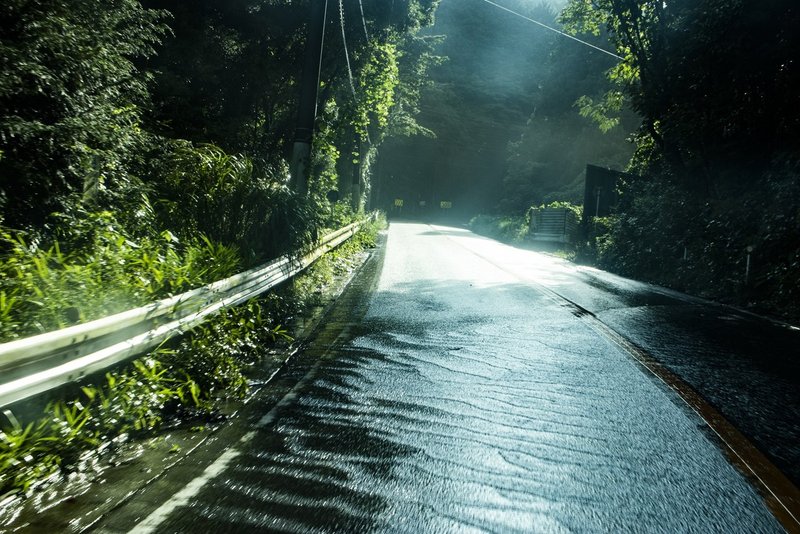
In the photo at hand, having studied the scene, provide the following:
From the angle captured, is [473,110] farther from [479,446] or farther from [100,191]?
[479,446]

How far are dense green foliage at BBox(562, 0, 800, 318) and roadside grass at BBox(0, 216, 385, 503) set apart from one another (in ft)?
30.8

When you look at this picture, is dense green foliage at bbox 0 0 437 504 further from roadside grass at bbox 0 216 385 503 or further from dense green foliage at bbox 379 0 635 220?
dense green foliage at bbox 379 0 635 220

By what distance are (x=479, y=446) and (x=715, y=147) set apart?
54.9 ft

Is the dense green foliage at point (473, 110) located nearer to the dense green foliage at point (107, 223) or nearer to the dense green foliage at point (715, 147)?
the dense green foliage at point (715, 147)

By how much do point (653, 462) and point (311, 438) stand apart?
6.44ft

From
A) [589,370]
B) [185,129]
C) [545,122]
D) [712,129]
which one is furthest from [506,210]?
[589,370]

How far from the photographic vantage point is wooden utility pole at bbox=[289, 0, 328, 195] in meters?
11.2

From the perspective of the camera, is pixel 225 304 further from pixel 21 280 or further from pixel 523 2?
pixel 523 2

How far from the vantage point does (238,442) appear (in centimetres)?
362

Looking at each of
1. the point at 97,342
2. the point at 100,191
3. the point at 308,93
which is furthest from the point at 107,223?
the point at 308,93

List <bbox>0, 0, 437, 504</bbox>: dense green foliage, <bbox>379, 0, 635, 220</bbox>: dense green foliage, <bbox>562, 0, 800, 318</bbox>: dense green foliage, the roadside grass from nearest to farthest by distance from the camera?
the roadside grass < <bbox>0, 0, 437, 504</bbox>: dense green foliage < <bbox>562, 0, 800, 318</bbox>: dense green foliage < <bbox>379, 0, 635, 220</bbox>: dense green foliage

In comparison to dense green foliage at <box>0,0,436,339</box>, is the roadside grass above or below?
below

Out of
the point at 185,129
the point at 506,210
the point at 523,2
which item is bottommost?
the point at 506,210

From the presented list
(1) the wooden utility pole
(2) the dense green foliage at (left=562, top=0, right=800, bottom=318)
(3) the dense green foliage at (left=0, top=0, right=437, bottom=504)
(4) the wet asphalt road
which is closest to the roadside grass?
(3) the dense green foliage at (left=0, top=0, right=437, bottom=504)
